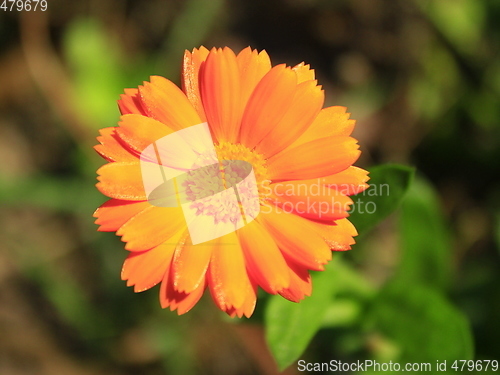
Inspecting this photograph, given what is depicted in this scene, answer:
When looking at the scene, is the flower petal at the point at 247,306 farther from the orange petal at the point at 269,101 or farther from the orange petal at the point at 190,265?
the orange petal at the point at 269,101

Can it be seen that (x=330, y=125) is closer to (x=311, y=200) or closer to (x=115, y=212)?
(x=311, y=200)

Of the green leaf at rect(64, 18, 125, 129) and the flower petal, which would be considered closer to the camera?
the flower petal

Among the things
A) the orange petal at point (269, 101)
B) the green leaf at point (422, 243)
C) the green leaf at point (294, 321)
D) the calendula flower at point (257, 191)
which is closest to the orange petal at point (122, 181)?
the calendula flower at point (257, 191)

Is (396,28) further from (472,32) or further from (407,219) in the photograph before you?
(407,219)

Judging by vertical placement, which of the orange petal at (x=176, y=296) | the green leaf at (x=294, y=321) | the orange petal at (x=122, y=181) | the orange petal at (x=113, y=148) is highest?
the orange petal at (x=113, y=148)

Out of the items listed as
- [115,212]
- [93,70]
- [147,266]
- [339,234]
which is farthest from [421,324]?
[93,70]

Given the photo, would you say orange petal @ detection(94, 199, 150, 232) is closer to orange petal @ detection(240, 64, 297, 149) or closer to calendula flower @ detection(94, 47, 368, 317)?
calendula flower @ detection(94, 47, 368, 317)

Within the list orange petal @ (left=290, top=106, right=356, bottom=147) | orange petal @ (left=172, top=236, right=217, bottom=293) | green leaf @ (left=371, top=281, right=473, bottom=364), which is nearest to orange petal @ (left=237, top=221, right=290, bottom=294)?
orange petal @ (left=172, top=236, right=217, bottom=293)
